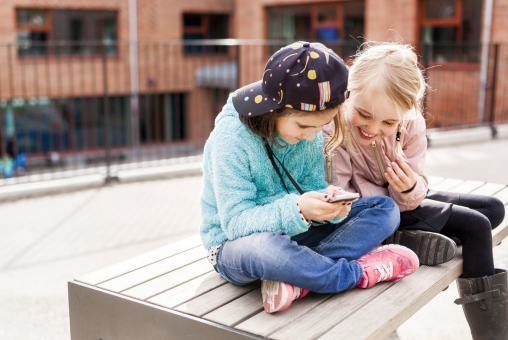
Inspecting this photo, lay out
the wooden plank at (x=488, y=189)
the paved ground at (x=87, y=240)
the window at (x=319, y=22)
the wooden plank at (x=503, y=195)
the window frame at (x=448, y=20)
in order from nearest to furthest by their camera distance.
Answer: the paved ground at (x=87, y=240) < the wooden plank at (x=503, y=195) < the wooden plank at (x=488, y=189) < the window frame at (x=448, y=20) < the window at (x=319, y=22)

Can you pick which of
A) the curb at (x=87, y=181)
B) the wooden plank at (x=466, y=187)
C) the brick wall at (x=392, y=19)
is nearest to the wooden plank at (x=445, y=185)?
the wooden plank at (x=466, y=187)

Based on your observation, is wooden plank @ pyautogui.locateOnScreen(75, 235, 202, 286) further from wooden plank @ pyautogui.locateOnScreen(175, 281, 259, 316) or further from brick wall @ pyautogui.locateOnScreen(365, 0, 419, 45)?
brick wall @ pyautogui.locateOnScreen(365, 0, 419, 45)

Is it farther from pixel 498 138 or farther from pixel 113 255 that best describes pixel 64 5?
pixel 113 255

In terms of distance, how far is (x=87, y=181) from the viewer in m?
5.43

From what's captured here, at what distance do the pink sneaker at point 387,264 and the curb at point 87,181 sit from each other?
13.0 feet

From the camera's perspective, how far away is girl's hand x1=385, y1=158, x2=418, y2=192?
2.06 meters

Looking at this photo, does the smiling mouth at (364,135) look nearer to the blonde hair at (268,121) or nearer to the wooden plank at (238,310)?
the blonde hair at (268,121)

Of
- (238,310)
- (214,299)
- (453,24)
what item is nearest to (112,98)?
(453,24)

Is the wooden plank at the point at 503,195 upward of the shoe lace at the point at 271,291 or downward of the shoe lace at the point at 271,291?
downward

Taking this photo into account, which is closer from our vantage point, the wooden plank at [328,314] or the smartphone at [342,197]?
the wooden plank at [328,314]


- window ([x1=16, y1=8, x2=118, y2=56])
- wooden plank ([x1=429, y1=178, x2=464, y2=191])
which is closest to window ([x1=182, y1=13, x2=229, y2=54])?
window ([x1=16, y1=8, x2=118, y2=56])

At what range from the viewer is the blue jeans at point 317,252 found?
1.68 metres

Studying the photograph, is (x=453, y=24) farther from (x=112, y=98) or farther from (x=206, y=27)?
(x=112, y=98)

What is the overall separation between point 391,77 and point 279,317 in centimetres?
90
